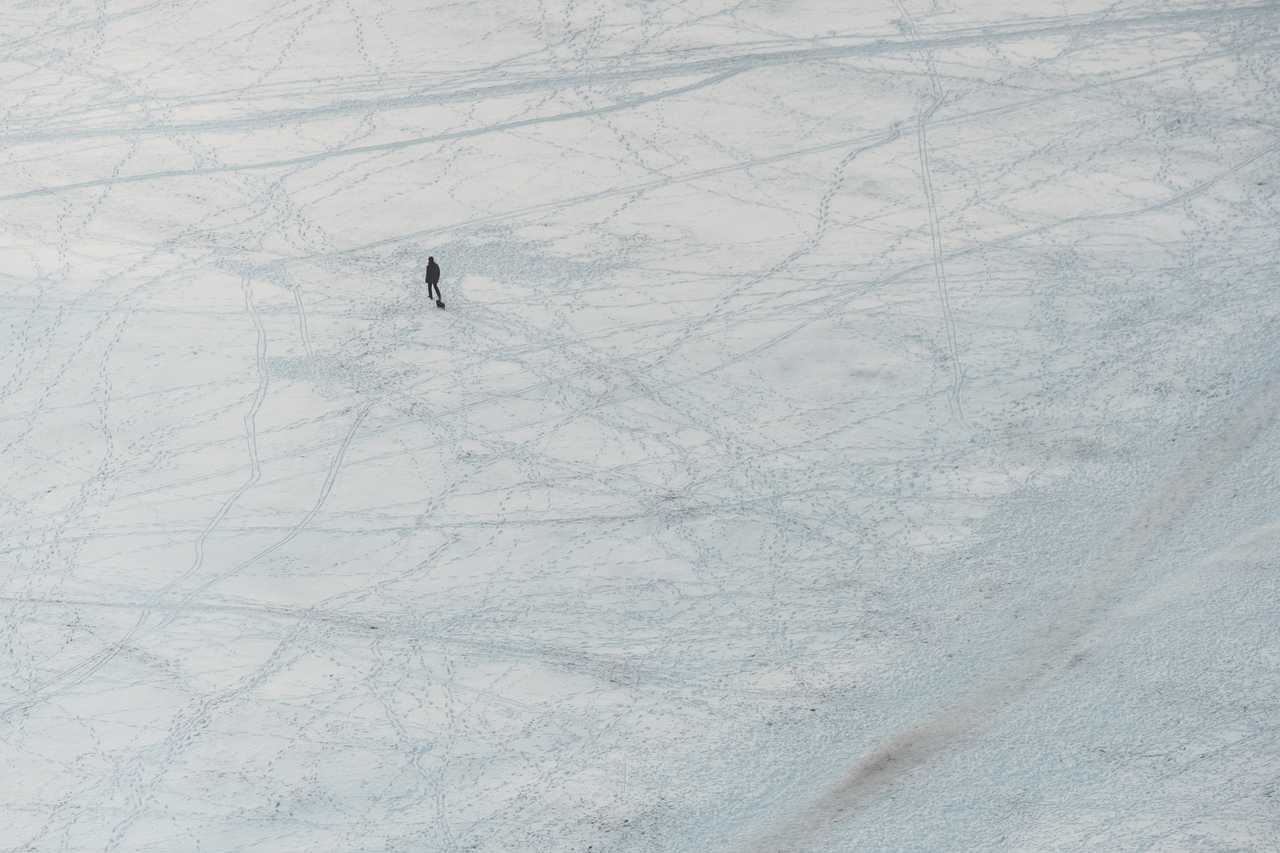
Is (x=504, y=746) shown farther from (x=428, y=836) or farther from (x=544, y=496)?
(x=544, y=496)

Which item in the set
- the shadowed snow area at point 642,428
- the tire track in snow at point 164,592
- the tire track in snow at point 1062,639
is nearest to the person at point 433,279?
the shadowed snow area at point 642,428

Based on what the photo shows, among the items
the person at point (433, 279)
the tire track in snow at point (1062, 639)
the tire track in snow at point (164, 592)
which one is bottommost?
the tire track in snow at point (1062, 639)

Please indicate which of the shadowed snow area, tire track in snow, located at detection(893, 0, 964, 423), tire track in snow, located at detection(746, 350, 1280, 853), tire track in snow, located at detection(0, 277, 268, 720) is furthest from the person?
tire track in snow, located at detection(746, 350, 1280, 853)

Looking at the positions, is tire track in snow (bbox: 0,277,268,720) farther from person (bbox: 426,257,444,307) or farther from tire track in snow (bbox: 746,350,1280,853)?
tire track in snow (bbox: 746,350,1280,853)

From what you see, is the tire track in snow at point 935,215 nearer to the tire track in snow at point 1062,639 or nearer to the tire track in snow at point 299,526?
the tire track in snow at point 1062,639

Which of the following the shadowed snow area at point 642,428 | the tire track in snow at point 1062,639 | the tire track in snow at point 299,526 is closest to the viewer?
the tire track in snow at point 1062,639

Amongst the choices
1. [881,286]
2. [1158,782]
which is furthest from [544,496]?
[1158,782]
